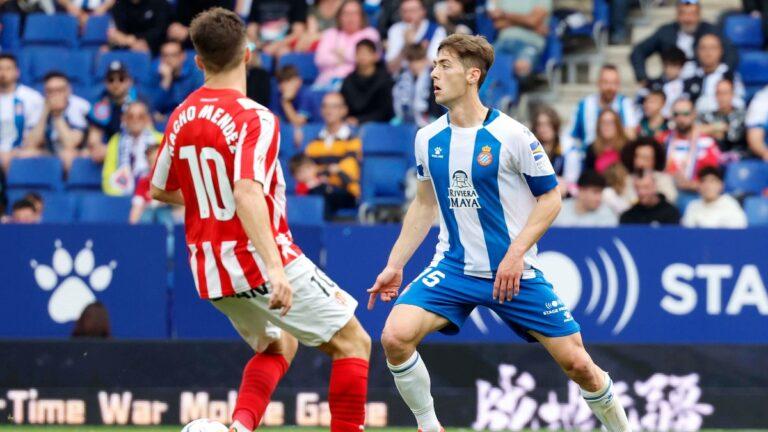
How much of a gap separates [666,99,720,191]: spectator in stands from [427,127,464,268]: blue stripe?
531 cm

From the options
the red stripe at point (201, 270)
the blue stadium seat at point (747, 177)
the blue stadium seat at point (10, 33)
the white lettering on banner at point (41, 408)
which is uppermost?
the blue stadium seat at point (10, 33)

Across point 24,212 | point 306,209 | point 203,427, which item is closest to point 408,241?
point 203,427

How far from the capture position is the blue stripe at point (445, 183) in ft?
21.4

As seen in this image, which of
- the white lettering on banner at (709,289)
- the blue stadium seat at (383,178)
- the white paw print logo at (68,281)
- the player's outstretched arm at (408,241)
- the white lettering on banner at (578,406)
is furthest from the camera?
the blue stadium seat at (383,178)

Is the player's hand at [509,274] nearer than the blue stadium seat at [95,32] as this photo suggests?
Yes

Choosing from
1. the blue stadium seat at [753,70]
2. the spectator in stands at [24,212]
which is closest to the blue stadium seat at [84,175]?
the spectator in stands at [24,212]

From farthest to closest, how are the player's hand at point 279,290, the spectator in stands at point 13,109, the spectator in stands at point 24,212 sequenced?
1. the spectator in stands at point 13,109
2. the spectator in stands at point 24,212
3. the player's hand at point 279,290

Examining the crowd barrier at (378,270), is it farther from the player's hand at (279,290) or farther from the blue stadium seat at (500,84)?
the player's hand at (279,290)

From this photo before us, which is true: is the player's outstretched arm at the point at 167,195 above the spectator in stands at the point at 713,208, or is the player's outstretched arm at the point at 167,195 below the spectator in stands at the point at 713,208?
above

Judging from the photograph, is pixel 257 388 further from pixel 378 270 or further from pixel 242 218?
pixel 378 270

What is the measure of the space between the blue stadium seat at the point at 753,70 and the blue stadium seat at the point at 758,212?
228cm

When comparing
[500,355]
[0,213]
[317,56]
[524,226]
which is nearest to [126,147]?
[0,213]

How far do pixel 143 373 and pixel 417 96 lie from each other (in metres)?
4.50

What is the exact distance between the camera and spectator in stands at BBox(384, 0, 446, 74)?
13.1 meters
